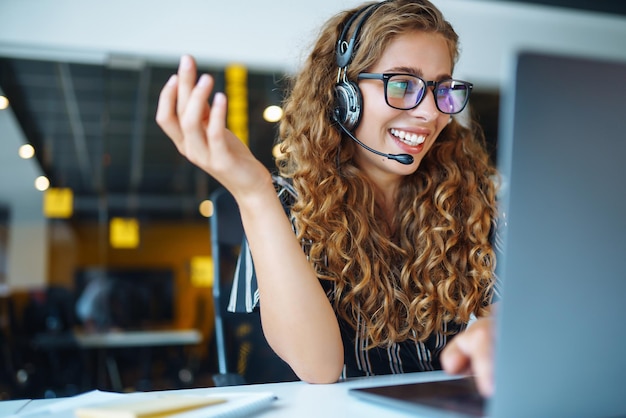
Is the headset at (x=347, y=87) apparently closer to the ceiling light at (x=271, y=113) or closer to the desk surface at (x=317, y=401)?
the desk surface at (x=317, y=401)

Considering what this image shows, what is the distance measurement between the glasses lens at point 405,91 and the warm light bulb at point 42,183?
6.78m

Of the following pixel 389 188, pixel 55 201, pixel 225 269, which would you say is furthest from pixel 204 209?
pixel 389 188

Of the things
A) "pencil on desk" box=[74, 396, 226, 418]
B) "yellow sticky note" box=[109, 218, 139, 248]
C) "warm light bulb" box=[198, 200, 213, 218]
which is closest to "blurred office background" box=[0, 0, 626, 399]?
"pencil on desk" box=[74, 396, 226, 418]

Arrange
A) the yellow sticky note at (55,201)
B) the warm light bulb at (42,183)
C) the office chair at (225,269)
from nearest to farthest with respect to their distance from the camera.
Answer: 1. the office chair at (225,269)
2. the warm light bulb at (42,183)
3. the yellow sticky note at (55,201)

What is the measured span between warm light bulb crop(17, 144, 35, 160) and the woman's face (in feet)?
19.0

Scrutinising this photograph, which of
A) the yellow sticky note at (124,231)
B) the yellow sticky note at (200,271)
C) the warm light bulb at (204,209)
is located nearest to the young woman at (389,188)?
the yellow sticky note at (200,271)

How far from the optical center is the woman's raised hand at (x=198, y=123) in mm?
657

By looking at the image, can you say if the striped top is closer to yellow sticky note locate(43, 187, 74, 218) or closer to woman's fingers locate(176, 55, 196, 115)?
woman's fingers locate(176, 55, 196, 115)

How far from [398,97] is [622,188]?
2.40 feet

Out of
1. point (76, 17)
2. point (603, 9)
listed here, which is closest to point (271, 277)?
point (76, 17)

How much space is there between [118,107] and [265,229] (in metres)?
6.14

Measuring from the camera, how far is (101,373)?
4781mm

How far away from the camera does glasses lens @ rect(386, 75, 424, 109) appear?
1.21 m

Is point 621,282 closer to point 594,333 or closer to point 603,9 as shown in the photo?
point 594,333
